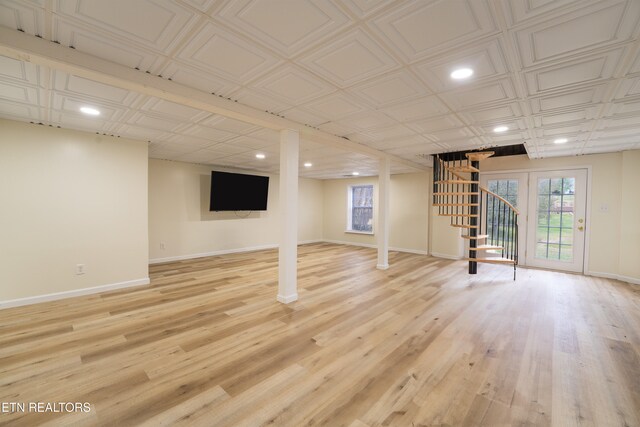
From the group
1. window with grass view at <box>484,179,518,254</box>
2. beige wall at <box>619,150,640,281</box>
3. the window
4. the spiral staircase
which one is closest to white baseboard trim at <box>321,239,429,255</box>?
the window

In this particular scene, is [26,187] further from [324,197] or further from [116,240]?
[324,197]

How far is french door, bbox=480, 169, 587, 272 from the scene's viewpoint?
5379 mm

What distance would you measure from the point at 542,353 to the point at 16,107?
19.6 ft

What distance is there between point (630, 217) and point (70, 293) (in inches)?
369

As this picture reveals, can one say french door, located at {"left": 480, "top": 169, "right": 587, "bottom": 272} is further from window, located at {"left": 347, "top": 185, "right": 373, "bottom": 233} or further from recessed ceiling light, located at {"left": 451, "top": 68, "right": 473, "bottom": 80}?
recessed ceiling light, located at {"left": 451, "top": 68, "right": 473, "bottom": 80}

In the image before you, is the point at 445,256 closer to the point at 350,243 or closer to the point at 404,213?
the point at 404,213

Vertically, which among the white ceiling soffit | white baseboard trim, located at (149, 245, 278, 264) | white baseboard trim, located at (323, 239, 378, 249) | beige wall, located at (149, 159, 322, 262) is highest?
the white ceiling soffit

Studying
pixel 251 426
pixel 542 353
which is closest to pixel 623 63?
pixel 542 353

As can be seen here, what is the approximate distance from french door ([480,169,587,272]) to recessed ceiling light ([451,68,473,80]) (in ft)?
16.4

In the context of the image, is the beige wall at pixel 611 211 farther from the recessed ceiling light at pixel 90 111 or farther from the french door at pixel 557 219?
the recessed ceiling light at pixel 90 111

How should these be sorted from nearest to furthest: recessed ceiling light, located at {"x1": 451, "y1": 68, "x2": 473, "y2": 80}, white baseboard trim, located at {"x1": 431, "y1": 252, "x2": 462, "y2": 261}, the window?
recessed ceiling light, located at {"x1": 451, "y1": 68, "x2": 473, "y2": 80} → white baseboard trim, located at {"x1": 431, "y1": 252, "x2": 462, "y2": 261} → the window

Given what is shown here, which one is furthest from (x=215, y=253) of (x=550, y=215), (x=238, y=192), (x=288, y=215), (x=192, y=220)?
(x=550, y=215)

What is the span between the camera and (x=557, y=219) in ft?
18.3

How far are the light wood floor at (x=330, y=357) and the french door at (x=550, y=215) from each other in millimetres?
1441
